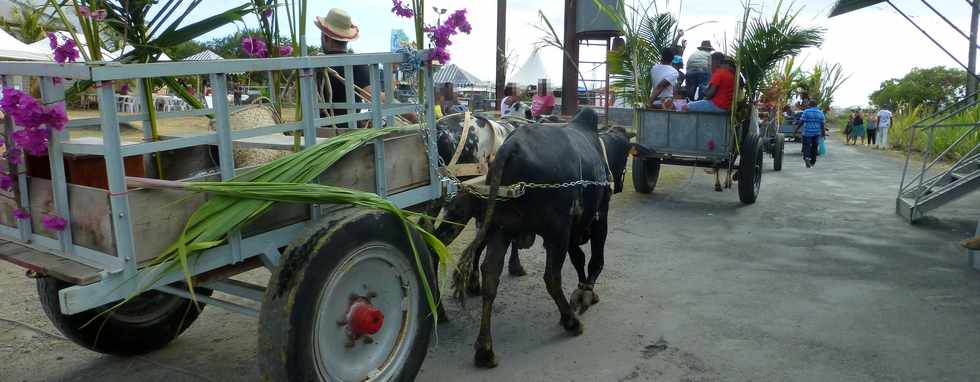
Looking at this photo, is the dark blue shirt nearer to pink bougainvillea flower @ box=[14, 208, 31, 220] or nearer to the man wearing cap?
the man wearing cap

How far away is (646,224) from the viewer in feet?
27.6

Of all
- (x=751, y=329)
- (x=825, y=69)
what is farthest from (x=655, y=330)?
(x=825, y=69)

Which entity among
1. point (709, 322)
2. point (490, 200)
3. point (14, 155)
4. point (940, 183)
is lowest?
point (709, 322)

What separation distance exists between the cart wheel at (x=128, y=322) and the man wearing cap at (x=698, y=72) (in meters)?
8.31

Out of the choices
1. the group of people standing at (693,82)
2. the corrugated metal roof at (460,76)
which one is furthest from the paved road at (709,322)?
the corrugated metal roof at (460,76)

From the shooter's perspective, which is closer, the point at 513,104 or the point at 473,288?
the point at 473,288

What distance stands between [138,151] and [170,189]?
183 mm

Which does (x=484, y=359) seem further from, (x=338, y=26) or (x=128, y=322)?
(x=338, y=26)

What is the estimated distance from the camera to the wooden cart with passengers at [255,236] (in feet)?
8.45

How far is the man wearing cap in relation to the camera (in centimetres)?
1056

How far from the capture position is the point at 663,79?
32.1ft

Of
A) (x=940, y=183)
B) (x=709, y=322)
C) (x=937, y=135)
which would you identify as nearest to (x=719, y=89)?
(x=940, y=183)

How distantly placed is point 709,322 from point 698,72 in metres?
6.45

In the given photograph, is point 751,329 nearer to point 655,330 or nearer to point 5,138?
point 655,330
